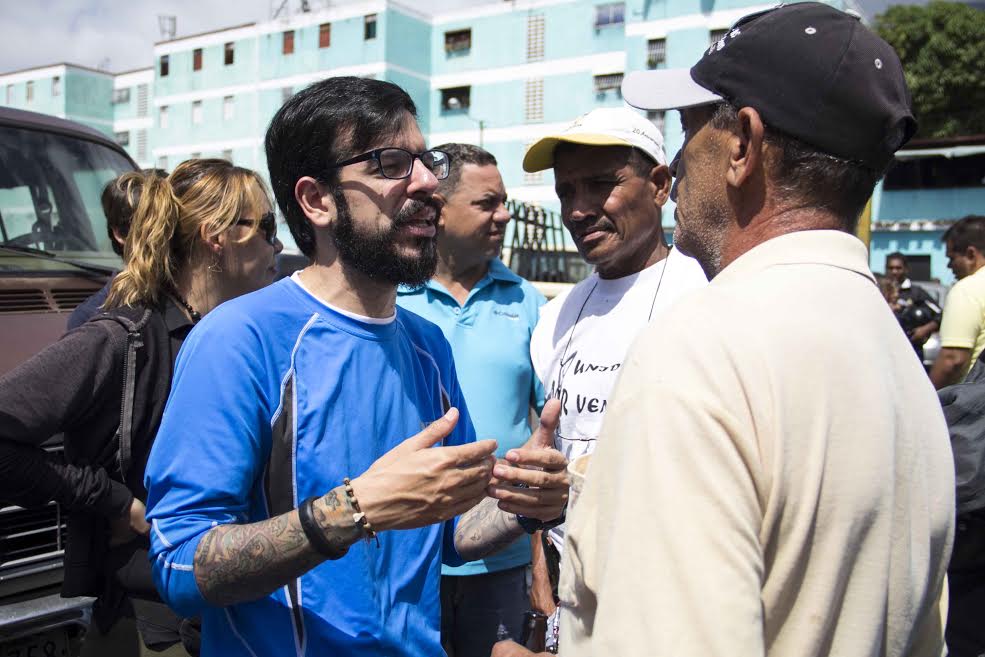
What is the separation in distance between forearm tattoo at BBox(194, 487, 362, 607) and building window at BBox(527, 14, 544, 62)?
37260 millimetres

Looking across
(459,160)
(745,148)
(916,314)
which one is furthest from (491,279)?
(916,314)

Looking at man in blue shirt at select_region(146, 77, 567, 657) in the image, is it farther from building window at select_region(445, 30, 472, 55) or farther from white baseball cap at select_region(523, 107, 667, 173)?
building window at select_region(445, 30, 472, 55)

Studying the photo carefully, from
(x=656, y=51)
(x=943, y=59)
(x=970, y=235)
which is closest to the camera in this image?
(x=970, y=235)

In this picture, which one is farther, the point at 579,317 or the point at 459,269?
the point at 459,269

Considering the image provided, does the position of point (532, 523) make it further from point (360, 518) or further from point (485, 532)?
point (360, 518)

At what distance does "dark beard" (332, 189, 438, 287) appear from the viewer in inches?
86.1

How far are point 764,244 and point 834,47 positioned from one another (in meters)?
0.33

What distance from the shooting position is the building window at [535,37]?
37000 millimetres

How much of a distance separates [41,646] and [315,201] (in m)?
2.26

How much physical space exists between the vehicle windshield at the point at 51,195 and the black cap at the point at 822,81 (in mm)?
4200

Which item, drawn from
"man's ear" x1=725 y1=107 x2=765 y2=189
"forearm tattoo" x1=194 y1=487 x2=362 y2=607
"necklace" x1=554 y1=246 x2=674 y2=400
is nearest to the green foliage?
"necklace" x1=554 y1=246 x2=674 y2=400

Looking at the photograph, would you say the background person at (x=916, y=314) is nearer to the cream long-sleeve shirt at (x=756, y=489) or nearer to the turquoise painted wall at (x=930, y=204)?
the cream long-sleeve shirt at (x=756, y=489)

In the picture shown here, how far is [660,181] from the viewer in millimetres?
3148

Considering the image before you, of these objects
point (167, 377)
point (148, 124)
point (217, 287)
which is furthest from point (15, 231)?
point (148, 124)
